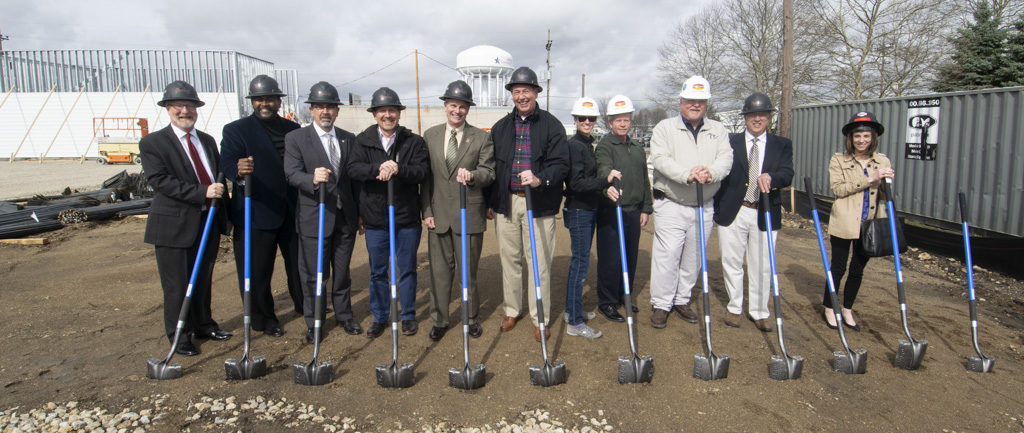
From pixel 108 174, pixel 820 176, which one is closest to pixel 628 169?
pixel 820 176

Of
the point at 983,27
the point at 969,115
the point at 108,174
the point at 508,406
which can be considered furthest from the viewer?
the point at 108,174

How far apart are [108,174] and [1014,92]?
2553cm

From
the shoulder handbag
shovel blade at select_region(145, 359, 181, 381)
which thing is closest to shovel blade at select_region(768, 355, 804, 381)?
the shoulder handbag

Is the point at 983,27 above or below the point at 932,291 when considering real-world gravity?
above

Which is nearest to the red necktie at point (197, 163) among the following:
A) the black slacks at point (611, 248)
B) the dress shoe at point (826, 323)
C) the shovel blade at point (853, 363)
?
the black slacks at point (611, 248)

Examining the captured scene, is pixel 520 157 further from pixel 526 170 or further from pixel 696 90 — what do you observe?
pixel 696 90

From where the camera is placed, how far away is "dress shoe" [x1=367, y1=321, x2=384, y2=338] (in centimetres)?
454

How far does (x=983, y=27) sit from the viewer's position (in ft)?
59.6

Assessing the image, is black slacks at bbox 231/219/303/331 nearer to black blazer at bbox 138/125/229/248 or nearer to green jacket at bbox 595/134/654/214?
black blazer at bbox 138/125/229/248

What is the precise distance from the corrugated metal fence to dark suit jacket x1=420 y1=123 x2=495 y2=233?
7.51 metres

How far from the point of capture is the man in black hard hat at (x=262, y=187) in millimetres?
4387

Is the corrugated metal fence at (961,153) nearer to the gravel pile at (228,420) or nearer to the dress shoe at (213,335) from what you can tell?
the gravel pile at (228,420)

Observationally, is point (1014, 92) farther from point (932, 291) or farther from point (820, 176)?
point (820, 176)

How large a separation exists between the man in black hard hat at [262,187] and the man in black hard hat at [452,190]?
1.30 meters
